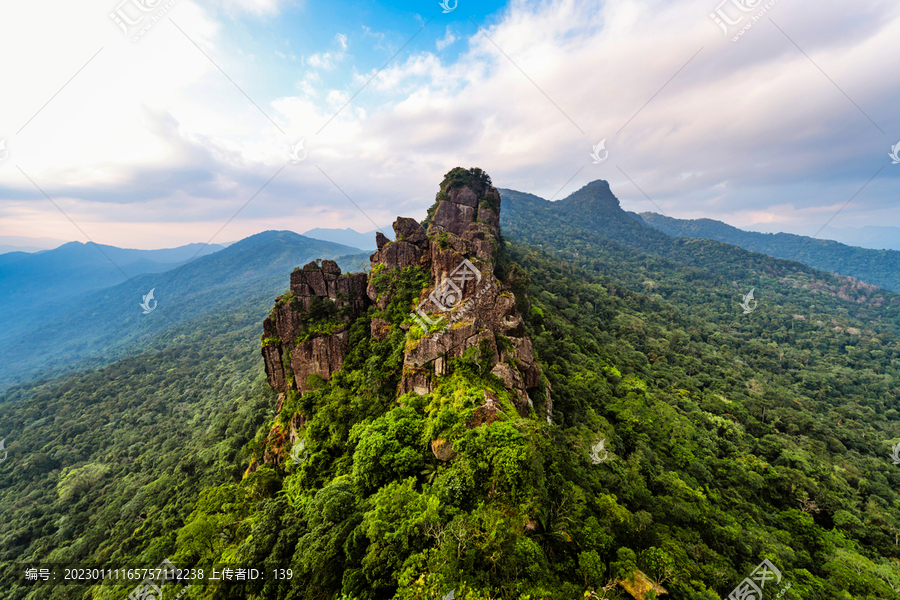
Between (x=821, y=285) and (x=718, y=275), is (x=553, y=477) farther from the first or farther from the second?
(x=821, y=285)

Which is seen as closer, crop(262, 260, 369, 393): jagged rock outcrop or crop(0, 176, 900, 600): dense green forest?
crop(0, 176, 900, 600): dense green forest

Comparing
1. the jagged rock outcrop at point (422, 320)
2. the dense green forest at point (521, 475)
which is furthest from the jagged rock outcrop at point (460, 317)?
the dense green forest at point (521, 475)

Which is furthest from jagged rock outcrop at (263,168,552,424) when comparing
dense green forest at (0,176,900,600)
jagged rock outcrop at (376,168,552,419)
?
dense green forest at (0,176,900,600)

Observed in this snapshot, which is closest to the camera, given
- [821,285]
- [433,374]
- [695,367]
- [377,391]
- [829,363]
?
[433,374]

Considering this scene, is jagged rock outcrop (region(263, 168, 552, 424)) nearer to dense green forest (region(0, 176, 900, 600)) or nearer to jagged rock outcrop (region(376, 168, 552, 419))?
jagged rock outcrop (region(376, 168, 552, 419))

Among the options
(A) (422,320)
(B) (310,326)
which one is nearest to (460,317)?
(A) (422,320)

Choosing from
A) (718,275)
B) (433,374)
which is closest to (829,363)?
(718,275)

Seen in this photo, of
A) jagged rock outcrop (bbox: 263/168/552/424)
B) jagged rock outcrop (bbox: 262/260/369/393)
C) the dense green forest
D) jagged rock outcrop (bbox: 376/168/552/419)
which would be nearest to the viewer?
the dense green forest
